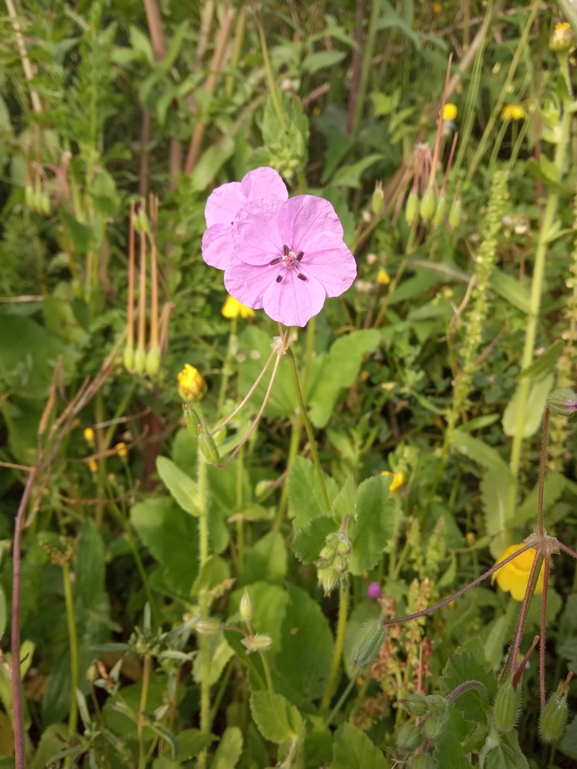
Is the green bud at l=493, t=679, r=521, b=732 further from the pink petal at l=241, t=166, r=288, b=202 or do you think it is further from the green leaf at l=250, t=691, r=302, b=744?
the pink petal at l=241, t=166, r=288, b=202

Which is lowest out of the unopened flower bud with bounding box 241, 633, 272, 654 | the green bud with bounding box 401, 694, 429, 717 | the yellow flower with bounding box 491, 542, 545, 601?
the yellow flower with bounding box 491, 542, 545, 601

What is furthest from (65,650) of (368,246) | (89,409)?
(368,246)

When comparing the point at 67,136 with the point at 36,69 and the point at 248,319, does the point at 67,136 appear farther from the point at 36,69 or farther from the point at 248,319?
the point at 248,319

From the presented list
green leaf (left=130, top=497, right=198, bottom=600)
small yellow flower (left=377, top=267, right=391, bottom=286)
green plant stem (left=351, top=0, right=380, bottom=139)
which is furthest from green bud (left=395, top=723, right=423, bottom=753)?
green plant stem (left=351, top=0, right=380, bottom=139)

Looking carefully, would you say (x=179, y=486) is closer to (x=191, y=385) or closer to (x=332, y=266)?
(x=191, y=385)

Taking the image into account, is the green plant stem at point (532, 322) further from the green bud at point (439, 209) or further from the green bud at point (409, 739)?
the green bud at point (409, 739)
